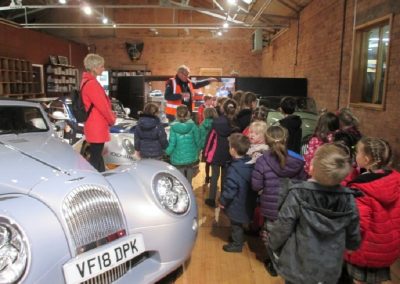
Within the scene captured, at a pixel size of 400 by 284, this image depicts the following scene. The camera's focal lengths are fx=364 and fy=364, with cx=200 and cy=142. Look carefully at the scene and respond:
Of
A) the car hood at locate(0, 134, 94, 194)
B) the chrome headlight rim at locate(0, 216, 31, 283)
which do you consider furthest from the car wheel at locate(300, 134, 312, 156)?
the chrome headlight rim at locate(0, 216, 31, 283)

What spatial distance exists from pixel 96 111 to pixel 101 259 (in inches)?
77.0

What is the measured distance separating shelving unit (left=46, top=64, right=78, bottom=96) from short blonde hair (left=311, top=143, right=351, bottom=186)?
13.9 m

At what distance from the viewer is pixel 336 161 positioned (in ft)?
6.12

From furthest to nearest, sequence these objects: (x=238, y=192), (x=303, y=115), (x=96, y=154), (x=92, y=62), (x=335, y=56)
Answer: (x=335, y=56), (x=303, y=115), (x=96, y=154), (x=92, y=62), (x=238, y=192)

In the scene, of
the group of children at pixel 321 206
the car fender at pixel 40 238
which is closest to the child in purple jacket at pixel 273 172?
the group of children at pixel 321 206

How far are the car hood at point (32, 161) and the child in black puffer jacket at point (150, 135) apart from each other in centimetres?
127

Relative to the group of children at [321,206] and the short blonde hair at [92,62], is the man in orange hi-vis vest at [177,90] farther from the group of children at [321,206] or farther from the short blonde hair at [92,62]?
the group of children at [321,206]

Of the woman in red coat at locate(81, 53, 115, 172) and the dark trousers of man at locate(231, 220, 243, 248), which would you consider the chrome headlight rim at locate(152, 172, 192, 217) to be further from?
the woman in red coat at locate(81, 53, 115, 172)

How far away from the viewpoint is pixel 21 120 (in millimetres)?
3174

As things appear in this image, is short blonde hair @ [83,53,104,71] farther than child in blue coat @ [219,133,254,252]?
Yes

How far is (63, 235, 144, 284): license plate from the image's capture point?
1699mm

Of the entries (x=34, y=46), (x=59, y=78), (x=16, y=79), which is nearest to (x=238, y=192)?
(x=16, y=79)

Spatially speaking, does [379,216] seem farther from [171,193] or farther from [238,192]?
[171,193]

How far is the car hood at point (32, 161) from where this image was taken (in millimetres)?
2086
